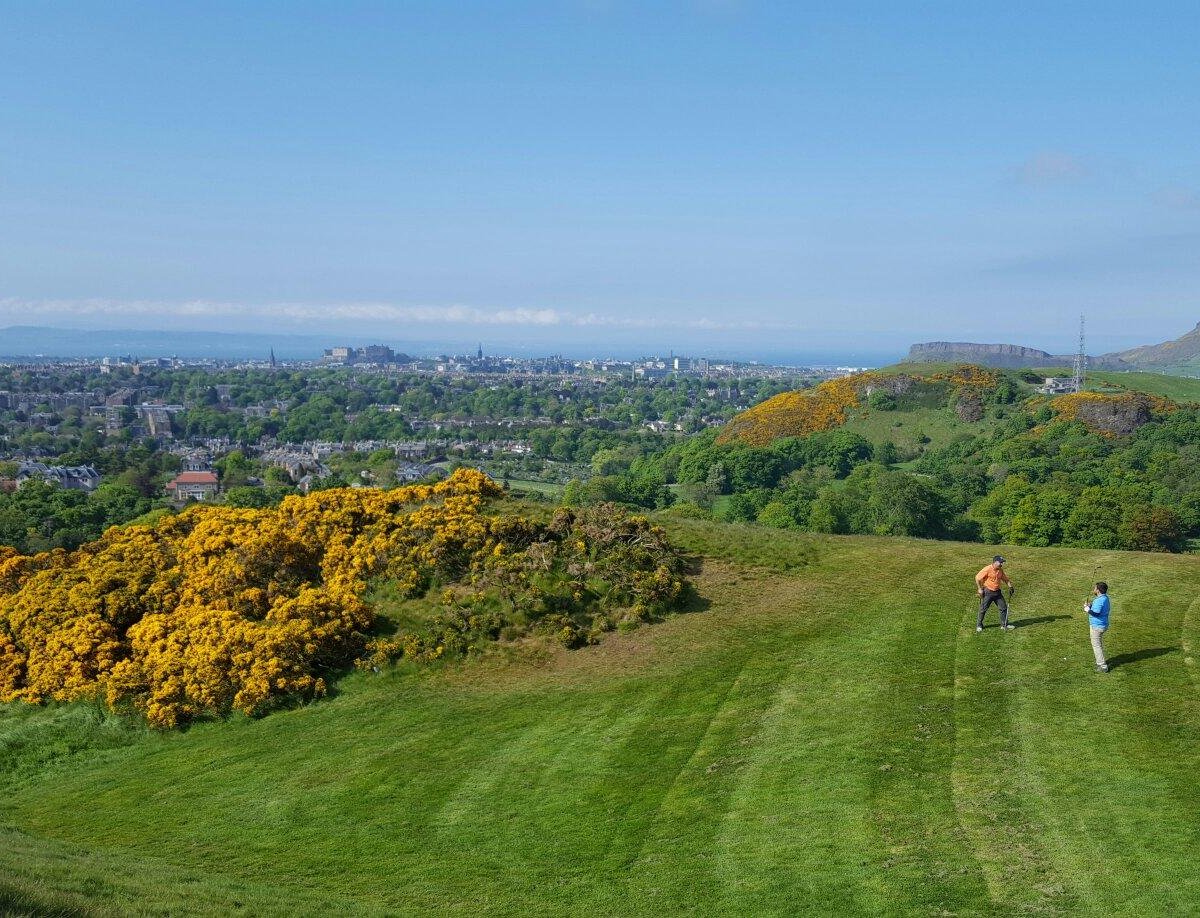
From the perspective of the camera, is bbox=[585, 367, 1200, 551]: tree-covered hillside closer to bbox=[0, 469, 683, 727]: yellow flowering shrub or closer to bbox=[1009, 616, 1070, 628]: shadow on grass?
bbox=[1009, 616, 1070, 628]: shadow on grass

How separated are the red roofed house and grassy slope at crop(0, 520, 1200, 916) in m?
125

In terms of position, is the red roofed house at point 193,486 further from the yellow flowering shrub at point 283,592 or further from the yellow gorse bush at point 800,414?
the yellow flowering shrub at point 283,592

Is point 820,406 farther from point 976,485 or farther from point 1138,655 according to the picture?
point 1138,655

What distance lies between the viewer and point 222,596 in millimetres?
25797

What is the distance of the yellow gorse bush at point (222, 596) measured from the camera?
2253 centimetres

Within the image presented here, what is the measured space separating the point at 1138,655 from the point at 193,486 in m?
144

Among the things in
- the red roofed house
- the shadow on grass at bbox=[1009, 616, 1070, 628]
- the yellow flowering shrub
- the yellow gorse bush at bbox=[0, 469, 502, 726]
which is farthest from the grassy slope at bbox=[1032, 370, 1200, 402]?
the red roofed house

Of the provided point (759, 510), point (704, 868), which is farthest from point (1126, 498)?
point (704, 868)

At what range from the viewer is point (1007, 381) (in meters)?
131

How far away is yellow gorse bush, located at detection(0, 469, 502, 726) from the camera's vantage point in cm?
2253

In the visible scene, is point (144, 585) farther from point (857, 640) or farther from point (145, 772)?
point (857, 640)

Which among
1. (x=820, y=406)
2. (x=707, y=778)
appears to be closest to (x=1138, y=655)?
(x=707, y=778)

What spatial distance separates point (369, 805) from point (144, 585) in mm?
14103

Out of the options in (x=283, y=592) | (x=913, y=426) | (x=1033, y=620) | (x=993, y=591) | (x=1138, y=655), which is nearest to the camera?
(x=1138, y=655)
